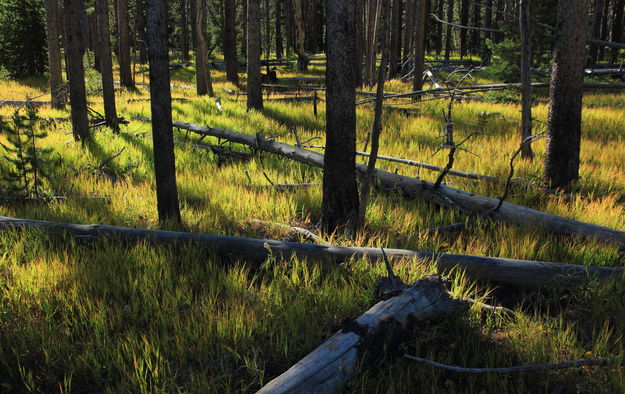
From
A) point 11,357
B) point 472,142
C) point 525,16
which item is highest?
point 525,16

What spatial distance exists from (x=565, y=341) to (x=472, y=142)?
569 cm

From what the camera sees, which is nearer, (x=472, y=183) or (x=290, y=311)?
(x=290, y=311)

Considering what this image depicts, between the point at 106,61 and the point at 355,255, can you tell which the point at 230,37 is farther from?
the point at 355,255

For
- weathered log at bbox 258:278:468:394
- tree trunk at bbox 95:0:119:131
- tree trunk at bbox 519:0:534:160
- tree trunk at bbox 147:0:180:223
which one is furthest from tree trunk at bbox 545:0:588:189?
tree trunk at bbox 95:0:119:131

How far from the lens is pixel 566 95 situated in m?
5.30

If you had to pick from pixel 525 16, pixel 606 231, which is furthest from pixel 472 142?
pixel 606 231

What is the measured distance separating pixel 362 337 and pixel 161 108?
9.41ft

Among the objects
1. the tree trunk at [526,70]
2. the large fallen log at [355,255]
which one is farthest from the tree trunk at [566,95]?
the large fallen log at [355,255]

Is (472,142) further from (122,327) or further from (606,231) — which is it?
(122,327)

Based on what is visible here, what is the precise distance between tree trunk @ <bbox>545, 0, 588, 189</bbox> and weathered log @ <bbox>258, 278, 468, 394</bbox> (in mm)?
3541

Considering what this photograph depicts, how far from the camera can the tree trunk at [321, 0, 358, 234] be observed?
3.73 meters

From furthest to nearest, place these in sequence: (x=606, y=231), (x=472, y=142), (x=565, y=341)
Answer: (x=472, y=142) → (x=606, y=231) → (x=565, y=341)

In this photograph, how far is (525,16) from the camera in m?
6.68

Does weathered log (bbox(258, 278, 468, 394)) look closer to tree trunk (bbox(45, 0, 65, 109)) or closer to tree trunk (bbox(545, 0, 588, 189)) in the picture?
tree trunk (bbox(545, 0, 588, 189))
